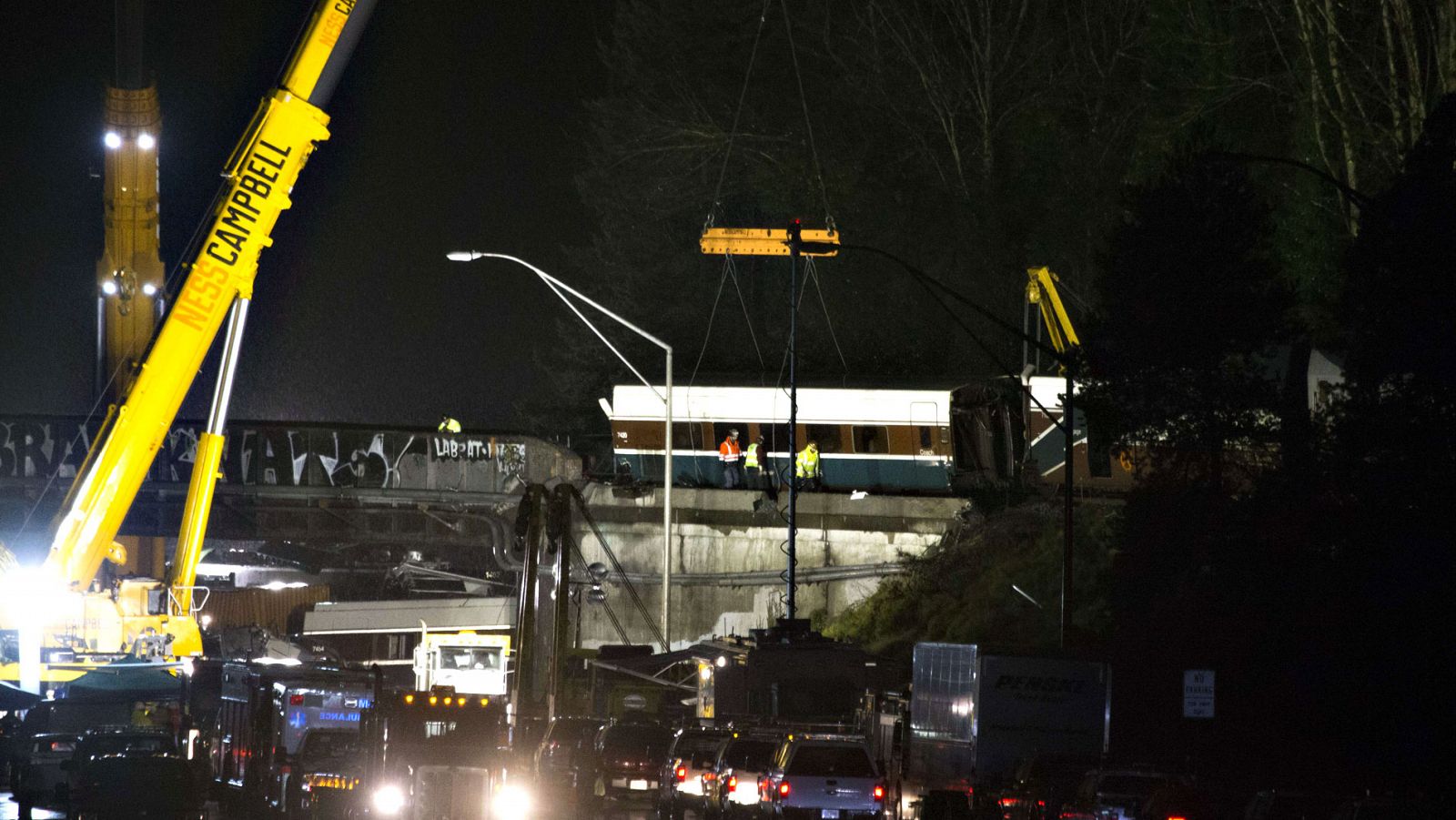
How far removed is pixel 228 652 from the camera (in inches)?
1575

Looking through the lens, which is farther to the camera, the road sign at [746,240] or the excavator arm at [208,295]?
the road sign at [746,240]

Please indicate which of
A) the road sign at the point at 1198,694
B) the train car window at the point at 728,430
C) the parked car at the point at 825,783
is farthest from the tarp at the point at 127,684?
the train car window at the point at 728,430

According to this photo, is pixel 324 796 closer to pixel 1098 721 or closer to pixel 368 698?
pixel 368 698

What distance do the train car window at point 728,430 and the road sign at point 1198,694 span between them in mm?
29768

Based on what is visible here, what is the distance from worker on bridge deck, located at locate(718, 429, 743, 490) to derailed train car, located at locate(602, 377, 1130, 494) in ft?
4.77

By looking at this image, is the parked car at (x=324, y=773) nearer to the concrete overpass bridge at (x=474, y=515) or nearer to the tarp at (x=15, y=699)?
the tarp at (x=15, y=699)

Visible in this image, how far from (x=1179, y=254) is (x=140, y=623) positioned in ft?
65.5

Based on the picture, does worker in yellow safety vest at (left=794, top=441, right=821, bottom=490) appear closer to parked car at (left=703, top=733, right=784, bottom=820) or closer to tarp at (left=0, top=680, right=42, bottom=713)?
tarp at (left=0, top=680, right=42, bottom=713)

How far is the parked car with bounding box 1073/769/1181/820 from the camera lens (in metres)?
21.0

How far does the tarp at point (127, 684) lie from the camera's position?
90.4 ft

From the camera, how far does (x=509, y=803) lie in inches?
863

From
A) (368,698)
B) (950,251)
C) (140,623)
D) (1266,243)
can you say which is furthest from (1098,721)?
(950,251)

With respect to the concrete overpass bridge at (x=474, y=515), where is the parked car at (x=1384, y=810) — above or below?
below

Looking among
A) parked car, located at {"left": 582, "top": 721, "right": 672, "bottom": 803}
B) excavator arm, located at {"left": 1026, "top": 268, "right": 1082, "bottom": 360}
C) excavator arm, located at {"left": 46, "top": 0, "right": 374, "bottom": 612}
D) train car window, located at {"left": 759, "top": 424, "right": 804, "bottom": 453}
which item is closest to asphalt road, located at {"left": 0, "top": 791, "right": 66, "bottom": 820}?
excavator arm, located at {"left": 46, "top": 0, "right": 374, "bottom": 612}
